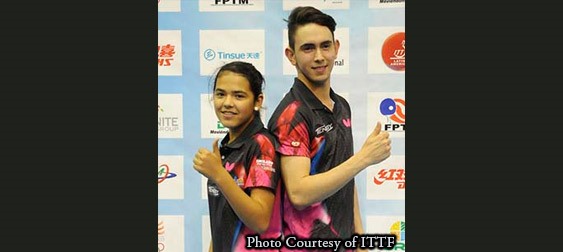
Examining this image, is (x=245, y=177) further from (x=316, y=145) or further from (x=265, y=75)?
(x=265, y=75)

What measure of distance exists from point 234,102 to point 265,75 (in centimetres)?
30

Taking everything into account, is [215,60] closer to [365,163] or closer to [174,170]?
[174,170]

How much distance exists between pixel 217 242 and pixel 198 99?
2.96 feet

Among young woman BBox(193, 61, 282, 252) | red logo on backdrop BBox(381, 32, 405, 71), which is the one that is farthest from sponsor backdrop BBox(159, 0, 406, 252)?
young woman BBox(193, 61, 282, 252)

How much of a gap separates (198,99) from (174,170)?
1.58 ft

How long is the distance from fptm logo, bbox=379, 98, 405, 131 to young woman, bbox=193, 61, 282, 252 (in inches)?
28.9

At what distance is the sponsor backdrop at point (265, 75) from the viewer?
3.88 m

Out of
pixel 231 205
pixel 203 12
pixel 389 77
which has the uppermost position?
pixel 203 12

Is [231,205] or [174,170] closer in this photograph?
[231,205]

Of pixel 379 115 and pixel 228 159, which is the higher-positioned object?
pixel 379 115

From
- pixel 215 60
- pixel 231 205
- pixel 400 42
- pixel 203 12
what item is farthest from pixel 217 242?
pixel 400 42

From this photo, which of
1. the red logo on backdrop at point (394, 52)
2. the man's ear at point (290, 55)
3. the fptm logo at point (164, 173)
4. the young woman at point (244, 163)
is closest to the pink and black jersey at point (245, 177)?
the young woman at point (244, 163)

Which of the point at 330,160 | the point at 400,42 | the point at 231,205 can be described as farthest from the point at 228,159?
the point at 400,42

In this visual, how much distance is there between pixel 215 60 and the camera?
3928 millimetres
